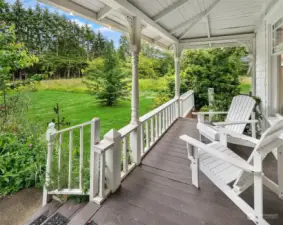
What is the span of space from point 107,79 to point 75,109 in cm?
154

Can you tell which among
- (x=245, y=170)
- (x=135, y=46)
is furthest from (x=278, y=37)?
(x=245, y=170)

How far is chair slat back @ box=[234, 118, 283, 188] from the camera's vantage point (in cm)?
150

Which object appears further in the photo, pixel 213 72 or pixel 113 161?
pixel 213 72

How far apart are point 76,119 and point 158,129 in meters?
2.82

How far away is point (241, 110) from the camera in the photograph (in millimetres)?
3561

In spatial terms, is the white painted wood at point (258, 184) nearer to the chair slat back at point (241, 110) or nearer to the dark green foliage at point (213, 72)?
the chair slat back at point (241, 110)

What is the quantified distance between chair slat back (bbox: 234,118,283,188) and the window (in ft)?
5.30

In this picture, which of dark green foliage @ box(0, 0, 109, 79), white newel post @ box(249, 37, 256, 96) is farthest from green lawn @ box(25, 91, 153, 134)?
white newel post @ box(249, 37, 256, 96)

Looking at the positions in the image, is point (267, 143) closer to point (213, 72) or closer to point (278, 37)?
point (278, 37)

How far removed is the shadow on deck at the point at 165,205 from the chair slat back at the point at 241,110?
0.96 m

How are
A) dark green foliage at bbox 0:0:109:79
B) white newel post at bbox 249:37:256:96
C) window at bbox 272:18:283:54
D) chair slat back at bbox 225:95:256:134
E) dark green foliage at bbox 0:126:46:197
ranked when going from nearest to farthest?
window at bbox 272:18:283:54
dark green foliage at bbox 0:126:46:197
chair slat back at bbox 225:95:256:134
dark green foliage at bbox 0:0:109:79
white newel post at bbox 249:37:256:96

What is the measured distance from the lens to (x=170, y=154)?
10.3 feet

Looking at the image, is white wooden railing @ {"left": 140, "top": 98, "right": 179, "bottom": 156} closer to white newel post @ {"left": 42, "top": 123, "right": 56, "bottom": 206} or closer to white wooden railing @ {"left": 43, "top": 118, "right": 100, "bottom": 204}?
white wooden railing @ {"left": 43, "top": 118, "right": 100, "bottom": 204}

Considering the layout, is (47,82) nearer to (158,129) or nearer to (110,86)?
(110,86)
